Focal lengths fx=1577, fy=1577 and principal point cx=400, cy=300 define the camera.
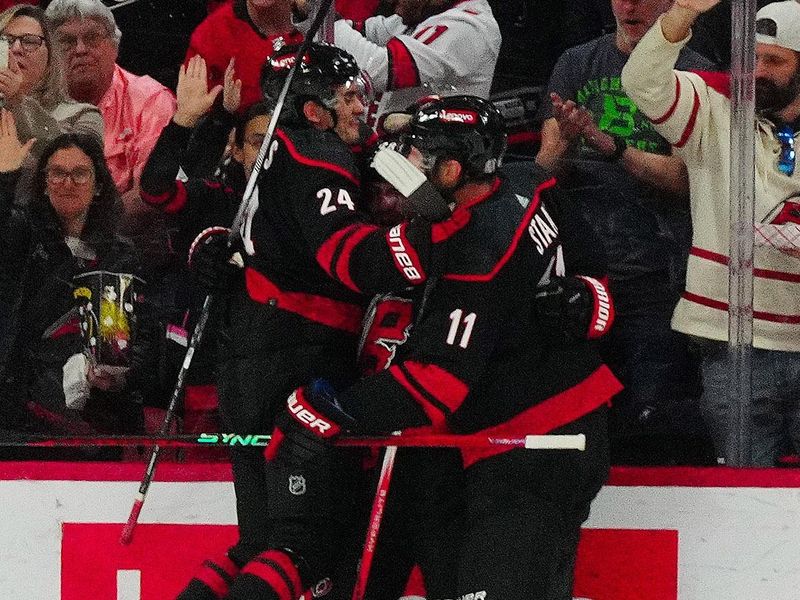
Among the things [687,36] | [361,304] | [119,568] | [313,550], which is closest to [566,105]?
[687,36]

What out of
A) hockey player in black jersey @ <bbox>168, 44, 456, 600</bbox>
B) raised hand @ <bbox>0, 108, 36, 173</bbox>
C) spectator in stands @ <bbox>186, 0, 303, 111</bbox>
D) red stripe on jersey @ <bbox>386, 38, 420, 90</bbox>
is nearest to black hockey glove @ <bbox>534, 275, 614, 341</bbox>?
hockey player in black jersey @ <bbox>168, 44, 456, 600</bbox>

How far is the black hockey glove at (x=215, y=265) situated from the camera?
353 centimetres

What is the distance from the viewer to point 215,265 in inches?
139

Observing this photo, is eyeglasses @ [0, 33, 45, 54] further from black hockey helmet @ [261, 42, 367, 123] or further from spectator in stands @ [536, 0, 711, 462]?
spectator in stands @ [536, 0, 711, 462]

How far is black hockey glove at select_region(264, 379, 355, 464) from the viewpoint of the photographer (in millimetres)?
3189

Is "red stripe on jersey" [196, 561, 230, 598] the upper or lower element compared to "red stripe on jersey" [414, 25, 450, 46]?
lower

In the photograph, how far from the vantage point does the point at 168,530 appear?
384 cm

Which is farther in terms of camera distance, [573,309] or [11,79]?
[11,79]

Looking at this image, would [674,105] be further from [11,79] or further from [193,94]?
[11,79]

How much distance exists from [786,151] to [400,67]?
95 cm

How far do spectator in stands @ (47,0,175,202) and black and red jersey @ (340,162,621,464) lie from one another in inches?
41.5

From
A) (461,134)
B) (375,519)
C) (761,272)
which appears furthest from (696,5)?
(375,519)

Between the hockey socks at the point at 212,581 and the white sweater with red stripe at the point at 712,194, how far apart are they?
1.19 metres

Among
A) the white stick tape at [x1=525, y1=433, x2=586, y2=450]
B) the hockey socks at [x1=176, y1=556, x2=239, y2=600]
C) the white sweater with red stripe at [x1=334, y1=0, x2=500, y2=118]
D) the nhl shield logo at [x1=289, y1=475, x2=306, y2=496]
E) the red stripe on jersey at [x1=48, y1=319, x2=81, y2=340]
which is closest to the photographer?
the white stick tape at [x1=525, y1=433, x2=586, y2=450]
